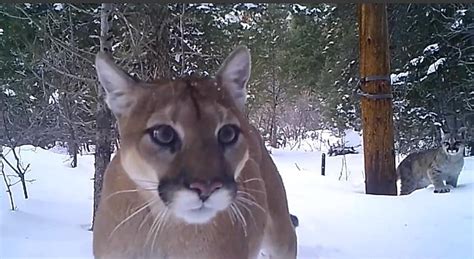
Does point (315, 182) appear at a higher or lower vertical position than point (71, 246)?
higher

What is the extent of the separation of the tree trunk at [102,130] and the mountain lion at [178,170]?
0.67 feet

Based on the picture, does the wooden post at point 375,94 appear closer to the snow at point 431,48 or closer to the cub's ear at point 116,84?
the snow at point 431,48

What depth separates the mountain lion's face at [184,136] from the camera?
0.97m

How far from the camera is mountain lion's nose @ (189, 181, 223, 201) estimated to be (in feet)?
3.11

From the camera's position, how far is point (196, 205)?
0.96 metres

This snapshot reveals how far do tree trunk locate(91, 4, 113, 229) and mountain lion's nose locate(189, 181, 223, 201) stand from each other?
1.34ft

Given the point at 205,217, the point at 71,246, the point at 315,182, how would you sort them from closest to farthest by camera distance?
the point at 205,217 → the point at 71,246 → the point at 315,182

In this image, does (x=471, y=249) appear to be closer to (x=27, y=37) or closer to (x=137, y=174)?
(x=137, y=174)

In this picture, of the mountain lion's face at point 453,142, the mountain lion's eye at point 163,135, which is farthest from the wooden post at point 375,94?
the mountain lion's eye at point 163,135

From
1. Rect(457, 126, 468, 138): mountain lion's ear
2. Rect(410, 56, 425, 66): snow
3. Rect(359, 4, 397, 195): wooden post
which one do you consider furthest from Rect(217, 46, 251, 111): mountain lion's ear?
Rect(457, 126, 468, 138): mountain lion's ear

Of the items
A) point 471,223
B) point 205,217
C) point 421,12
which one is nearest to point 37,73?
point 205,217

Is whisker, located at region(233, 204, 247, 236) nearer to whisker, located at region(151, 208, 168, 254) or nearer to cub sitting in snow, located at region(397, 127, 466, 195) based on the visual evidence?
whisker, located at region(151, 208, 168, 254)

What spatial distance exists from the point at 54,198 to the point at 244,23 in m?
0.58

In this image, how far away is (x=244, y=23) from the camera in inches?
57.1
